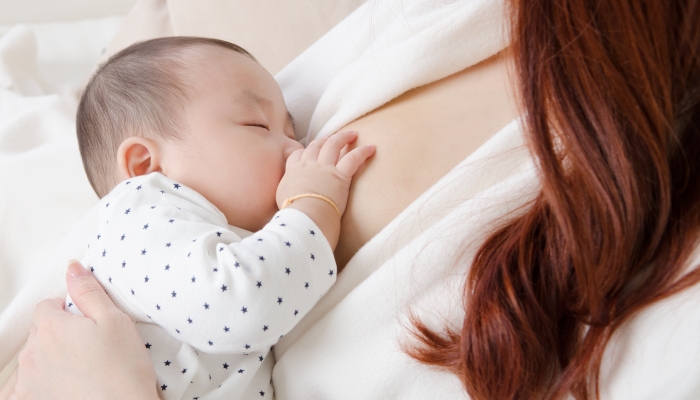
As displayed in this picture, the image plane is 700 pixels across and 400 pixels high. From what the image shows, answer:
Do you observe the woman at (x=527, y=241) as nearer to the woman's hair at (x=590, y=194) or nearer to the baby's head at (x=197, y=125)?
the woman's hair at (x=590, y=194)

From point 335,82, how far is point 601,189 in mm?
495

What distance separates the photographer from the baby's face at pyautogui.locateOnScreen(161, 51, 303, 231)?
0.83 meters

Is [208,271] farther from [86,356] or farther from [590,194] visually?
[590,194]

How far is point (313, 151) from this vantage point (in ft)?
2.77

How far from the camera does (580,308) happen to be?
Answer: 60cm

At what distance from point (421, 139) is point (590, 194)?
10.6 inches

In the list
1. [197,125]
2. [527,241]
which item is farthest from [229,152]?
[527,241]

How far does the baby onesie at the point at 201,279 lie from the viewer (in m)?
0.67

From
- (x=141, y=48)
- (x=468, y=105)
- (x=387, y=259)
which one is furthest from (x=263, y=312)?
(x=141, y=48)

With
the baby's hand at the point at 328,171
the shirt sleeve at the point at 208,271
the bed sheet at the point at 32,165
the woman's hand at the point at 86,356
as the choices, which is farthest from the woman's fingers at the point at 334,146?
the bed sheet at the point at 32,165

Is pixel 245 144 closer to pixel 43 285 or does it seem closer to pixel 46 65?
pixel 43 285

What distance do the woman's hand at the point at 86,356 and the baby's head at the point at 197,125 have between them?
0.20 meters

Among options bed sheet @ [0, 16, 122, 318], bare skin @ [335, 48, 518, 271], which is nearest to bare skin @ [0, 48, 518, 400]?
bare skin @ [335, 48, 518, 271]

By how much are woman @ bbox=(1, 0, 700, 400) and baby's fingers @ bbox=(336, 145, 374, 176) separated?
16 millimetres
